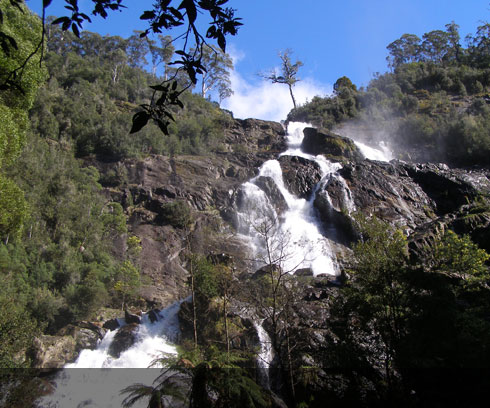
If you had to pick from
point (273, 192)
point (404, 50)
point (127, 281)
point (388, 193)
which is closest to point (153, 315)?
point (127, 281)

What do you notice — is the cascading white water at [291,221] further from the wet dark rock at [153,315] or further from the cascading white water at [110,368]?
the cascading white water at [110,368]

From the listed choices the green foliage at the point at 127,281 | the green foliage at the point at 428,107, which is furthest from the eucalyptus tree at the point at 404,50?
the green foliage at the point at 127,281

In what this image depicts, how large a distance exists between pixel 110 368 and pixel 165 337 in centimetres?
441

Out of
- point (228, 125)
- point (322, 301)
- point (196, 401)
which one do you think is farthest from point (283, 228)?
point (228, 125)

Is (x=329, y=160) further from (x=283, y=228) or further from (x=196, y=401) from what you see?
(x=196, y=401)

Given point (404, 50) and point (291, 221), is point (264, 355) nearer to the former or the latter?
point (291, 221)

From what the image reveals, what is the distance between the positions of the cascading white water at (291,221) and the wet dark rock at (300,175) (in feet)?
1.60

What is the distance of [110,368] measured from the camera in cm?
1183

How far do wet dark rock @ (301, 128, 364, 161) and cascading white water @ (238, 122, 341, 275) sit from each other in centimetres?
316

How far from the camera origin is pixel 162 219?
2745cm

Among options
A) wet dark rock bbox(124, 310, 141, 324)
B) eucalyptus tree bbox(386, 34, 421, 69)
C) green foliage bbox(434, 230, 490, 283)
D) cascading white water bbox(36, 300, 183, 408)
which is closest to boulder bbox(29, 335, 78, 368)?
cascading white water bbox(36, 300, 183, 408)

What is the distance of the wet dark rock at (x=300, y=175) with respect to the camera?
101 feet

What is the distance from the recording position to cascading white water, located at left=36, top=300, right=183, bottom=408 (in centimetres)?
988

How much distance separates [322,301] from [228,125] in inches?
1445
